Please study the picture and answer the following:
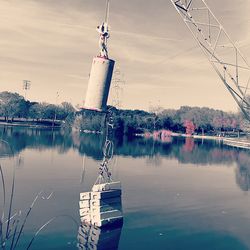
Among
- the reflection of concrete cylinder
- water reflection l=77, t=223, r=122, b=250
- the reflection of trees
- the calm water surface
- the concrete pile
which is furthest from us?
the reflection of trees

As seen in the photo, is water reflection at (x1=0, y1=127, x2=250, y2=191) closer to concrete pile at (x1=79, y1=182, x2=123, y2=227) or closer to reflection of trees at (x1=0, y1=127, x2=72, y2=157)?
reflection of trees at (x1=0, y1=127, x2=72, y2=157)

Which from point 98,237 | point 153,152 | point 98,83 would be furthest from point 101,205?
point 153,152

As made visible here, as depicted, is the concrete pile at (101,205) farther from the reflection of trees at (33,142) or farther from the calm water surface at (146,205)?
the reflection of trees at (33,142)

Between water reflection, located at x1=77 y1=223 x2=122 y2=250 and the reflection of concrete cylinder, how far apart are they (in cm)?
998

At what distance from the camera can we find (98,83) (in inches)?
634

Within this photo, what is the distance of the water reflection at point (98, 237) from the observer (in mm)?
21000

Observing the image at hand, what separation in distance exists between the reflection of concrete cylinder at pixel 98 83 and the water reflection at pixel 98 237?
9984mm

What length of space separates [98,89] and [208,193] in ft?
95.8

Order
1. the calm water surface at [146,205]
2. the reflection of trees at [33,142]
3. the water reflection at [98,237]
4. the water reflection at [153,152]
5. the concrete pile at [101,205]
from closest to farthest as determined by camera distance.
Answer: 1. the water reflection at [98,237]
2. the calm water surface at [146,205]
3. the concrete pile at [101,205]
4. the water reflection at [153,152]
5. the reflection of trees at [33,142]

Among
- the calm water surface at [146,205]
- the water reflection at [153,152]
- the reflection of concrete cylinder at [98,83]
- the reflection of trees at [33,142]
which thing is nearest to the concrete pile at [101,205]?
the calm water surface at [146,205]

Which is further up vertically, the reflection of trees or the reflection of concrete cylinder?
the reflection of concrete cylinder

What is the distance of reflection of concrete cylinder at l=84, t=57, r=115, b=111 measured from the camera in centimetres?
1594

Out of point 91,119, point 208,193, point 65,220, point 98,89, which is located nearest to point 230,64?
point 98,89

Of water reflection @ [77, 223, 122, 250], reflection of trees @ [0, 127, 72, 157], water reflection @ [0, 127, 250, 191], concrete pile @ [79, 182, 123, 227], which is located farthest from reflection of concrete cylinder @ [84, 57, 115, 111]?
reflection of trees @ [0, 127, 72, 157]
